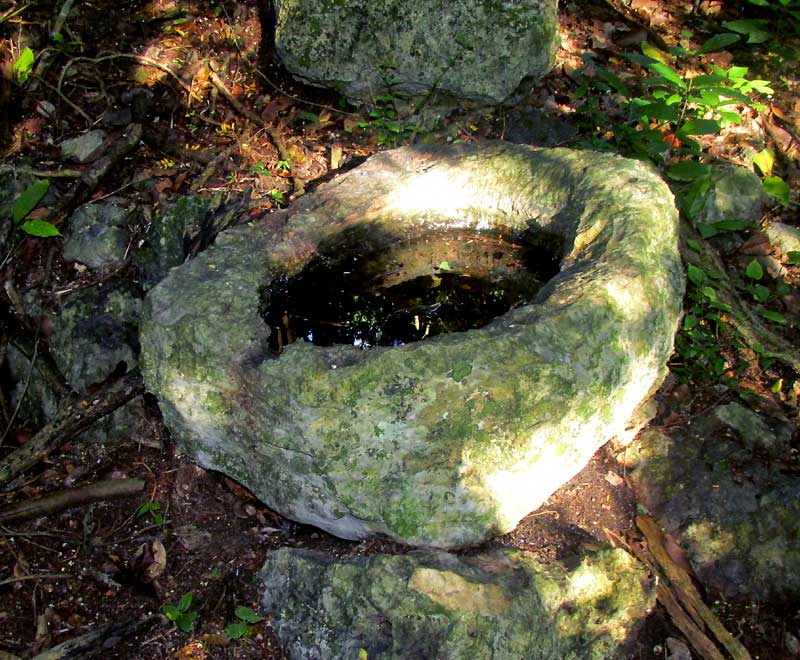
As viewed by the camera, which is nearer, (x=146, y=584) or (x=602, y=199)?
(x=146, y=584)

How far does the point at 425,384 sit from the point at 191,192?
2.22 metres

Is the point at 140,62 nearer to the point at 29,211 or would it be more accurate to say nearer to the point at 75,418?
the point at 29,211

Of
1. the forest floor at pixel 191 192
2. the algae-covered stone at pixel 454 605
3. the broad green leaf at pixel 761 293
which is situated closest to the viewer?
the algae-covered stone at pixel 454 605

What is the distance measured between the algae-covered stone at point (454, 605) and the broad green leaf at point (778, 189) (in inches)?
109

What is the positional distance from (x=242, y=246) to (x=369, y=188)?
2.45ft

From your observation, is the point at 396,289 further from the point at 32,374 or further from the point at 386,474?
the point at 32,374

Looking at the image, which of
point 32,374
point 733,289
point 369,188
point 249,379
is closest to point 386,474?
point 249,379

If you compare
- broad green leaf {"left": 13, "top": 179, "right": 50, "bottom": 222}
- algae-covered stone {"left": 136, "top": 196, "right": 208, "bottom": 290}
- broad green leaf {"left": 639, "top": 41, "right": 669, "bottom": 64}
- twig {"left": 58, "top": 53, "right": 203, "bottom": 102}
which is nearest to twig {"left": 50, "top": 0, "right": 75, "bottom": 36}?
twig {"left": 58, "top": 53, "right": 203, "bottom": 102}

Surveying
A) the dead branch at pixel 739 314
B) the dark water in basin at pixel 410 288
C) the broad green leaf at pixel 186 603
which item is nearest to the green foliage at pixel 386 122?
the dark water in basin at pixel 410 288

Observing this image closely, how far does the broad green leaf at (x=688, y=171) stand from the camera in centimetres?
381

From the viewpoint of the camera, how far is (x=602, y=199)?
3.12 metres

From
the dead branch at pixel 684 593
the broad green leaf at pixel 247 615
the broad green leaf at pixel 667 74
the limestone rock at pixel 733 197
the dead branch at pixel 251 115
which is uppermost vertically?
the broad green leaf at pixel 667 74

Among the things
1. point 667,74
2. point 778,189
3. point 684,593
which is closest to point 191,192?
point 667,74

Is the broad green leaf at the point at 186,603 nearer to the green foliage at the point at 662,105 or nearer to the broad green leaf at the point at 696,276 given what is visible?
the broad green leaf at the point at 696,276
